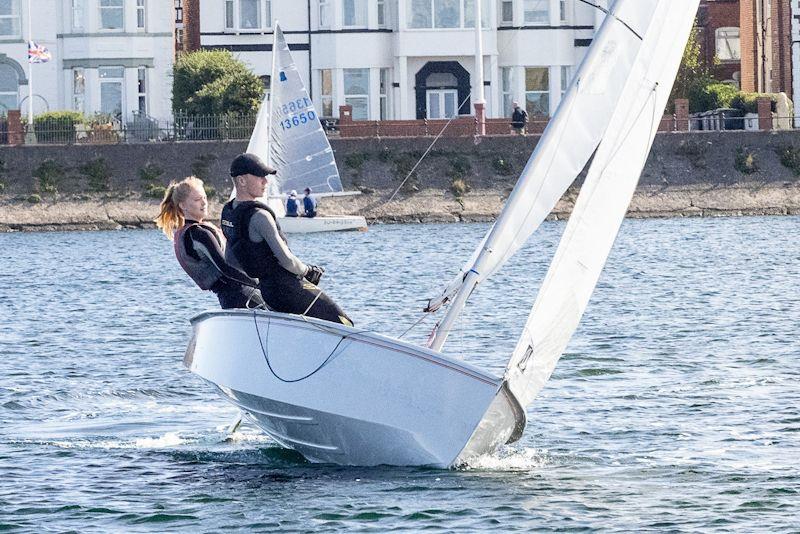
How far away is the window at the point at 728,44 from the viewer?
75.5m

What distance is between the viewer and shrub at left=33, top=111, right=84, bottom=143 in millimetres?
56344

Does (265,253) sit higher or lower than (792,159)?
lower

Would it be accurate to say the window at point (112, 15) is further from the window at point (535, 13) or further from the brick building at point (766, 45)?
the brick building at point (766, 45)

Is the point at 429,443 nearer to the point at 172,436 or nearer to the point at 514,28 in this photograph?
the point at 172,436

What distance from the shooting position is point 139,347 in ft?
74.3

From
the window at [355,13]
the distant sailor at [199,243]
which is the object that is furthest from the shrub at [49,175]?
the distant sailor at [199,243]

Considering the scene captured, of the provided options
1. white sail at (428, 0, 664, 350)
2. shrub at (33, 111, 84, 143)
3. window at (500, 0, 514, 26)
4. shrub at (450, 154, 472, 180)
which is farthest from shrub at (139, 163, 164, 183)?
white sail at (428, 0, 664, 350)

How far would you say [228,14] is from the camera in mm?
64938

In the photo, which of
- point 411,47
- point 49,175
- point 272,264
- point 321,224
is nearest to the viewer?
point 272,264

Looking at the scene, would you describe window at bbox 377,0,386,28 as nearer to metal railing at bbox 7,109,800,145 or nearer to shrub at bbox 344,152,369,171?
metal railing at bbox 7,109,800,145

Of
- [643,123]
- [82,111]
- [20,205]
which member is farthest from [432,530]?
[82,111]

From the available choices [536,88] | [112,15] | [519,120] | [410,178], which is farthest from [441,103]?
[112,15]

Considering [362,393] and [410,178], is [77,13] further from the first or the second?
[362,393]

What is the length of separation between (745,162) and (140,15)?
2376cm
